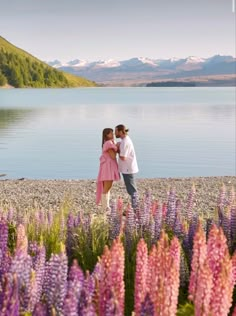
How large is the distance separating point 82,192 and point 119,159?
A: 797 centimetres

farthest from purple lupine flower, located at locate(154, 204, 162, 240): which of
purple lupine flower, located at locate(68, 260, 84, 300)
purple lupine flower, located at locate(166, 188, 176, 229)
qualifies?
purple lupine flower, located at locate(68, 260, 84, 300)

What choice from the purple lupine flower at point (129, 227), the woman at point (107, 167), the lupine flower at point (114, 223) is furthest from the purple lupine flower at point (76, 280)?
the woman at point (107, 167)

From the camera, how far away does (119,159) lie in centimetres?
1636

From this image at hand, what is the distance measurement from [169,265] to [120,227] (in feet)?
14.8

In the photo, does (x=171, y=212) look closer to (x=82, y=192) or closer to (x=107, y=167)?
(x=107, y=167)

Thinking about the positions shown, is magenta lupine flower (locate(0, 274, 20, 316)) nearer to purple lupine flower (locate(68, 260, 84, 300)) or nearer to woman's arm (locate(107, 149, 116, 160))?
purple lupine flower (locate(68, 260, 84, 300))

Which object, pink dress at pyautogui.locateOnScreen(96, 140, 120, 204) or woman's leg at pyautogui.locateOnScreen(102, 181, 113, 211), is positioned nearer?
pink dress at pyautogui.locateOnScreen(96, 140, 120, 204)

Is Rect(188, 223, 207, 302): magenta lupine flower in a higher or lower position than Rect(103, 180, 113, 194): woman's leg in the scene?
higher

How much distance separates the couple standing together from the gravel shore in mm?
2445

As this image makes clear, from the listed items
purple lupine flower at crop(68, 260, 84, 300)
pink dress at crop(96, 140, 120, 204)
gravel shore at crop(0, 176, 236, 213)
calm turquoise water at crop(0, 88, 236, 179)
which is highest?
purple lupine flower at crop(68, 260, 84, 300)

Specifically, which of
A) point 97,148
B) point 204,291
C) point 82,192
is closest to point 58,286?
point 204,291

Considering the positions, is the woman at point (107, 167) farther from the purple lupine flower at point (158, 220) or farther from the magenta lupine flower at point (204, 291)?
the magenta lupine flower at point (204, 291)

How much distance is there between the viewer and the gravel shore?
67.8ft

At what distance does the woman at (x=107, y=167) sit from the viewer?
16.1 metres
